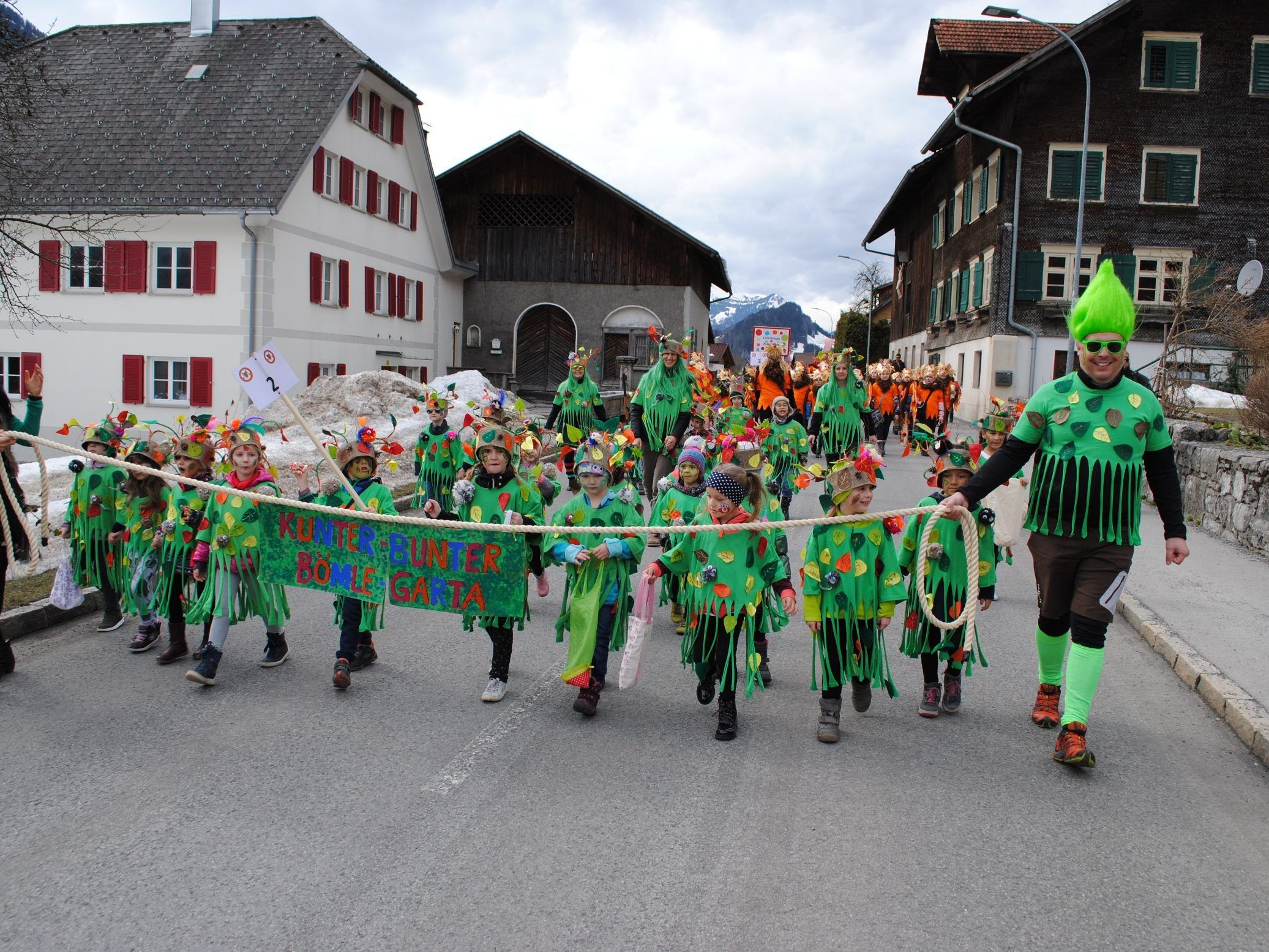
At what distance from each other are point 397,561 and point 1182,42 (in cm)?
3281

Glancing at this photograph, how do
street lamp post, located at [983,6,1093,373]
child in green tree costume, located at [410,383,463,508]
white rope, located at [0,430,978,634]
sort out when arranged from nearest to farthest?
white rope, located at [0,430,978,634]
child in green tree costume, located at [410,383,463,508]
street lamp post, located at [983,6,1093,373]

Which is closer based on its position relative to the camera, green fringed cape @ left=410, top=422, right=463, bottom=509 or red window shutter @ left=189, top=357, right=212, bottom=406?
green fringed cape @ left=410, top=422, right=463, bottom=509

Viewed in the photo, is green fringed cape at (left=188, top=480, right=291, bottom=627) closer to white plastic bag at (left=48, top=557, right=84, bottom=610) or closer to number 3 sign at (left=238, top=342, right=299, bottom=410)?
number 3 sign at (left=238, top=342, right=299, bottom=410)

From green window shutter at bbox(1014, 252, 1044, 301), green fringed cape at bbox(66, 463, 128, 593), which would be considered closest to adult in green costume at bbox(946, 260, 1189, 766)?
green fringed cape at bbox(66, 463, 128, 593)

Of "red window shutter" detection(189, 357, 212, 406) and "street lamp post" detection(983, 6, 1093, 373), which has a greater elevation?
"street lamp post" detection(983, 6, 1093, 373)

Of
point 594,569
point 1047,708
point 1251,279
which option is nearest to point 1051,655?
point 1047,708

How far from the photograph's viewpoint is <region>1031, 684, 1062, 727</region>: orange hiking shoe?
5473 mm

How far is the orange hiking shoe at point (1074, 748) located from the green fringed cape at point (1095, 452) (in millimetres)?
860

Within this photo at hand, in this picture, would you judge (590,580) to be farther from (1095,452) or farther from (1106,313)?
(1106,313)

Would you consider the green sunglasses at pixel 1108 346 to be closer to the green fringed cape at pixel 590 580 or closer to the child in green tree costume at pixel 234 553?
the green fringed cape at pixel 590 580

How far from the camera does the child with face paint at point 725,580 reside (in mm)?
5273

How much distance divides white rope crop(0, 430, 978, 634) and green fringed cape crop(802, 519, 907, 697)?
114 millimetres

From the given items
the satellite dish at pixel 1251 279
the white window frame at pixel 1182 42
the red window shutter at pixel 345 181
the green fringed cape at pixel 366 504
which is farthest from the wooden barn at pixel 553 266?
the green fringed cape at pixel 366 504

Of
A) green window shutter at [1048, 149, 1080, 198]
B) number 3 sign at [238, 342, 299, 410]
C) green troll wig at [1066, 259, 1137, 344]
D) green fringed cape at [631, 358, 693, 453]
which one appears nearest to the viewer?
green troll wig at [1066, 259, 1137, 344]
